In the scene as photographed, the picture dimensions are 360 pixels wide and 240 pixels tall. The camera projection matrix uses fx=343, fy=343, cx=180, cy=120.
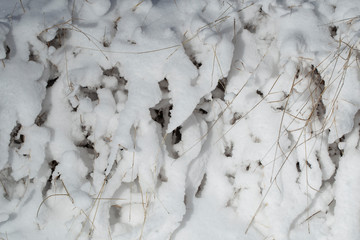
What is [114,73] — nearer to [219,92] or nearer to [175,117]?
[175,117]

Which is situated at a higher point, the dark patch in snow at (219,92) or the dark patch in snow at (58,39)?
the dark patch in snow at (219,92)

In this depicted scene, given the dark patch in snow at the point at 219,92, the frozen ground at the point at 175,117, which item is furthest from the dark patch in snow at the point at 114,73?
the dark patch in snow at the point at 219,92

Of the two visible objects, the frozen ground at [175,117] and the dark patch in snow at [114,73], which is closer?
the frozen ground at [175,117]

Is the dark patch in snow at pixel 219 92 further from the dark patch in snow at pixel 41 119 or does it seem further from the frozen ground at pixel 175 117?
the dark patch in snow at pixel 41 119

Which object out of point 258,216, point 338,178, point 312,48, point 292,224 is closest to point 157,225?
point 258,216

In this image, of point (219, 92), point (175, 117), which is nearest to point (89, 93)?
point (175, 117)

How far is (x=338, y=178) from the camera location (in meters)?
1.53

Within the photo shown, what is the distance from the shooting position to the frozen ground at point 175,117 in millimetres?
1447

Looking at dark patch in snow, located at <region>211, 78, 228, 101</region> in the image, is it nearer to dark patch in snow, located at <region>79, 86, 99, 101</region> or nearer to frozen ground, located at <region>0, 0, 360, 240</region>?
frozen ground, located at <region>0, 0, 360, 240</region>

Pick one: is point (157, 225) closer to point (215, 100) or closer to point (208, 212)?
point (208, 212)

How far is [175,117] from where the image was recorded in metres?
1.42

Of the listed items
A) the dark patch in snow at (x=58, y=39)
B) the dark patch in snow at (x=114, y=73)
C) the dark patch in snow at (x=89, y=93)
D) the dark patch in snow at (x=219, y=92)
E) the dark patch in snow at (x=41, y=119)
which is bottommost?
the dark patch in snow at (x=41, y=119)

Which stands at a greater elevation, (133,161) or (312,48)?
(312,48)

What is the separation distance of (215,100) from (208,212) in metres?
0.52
